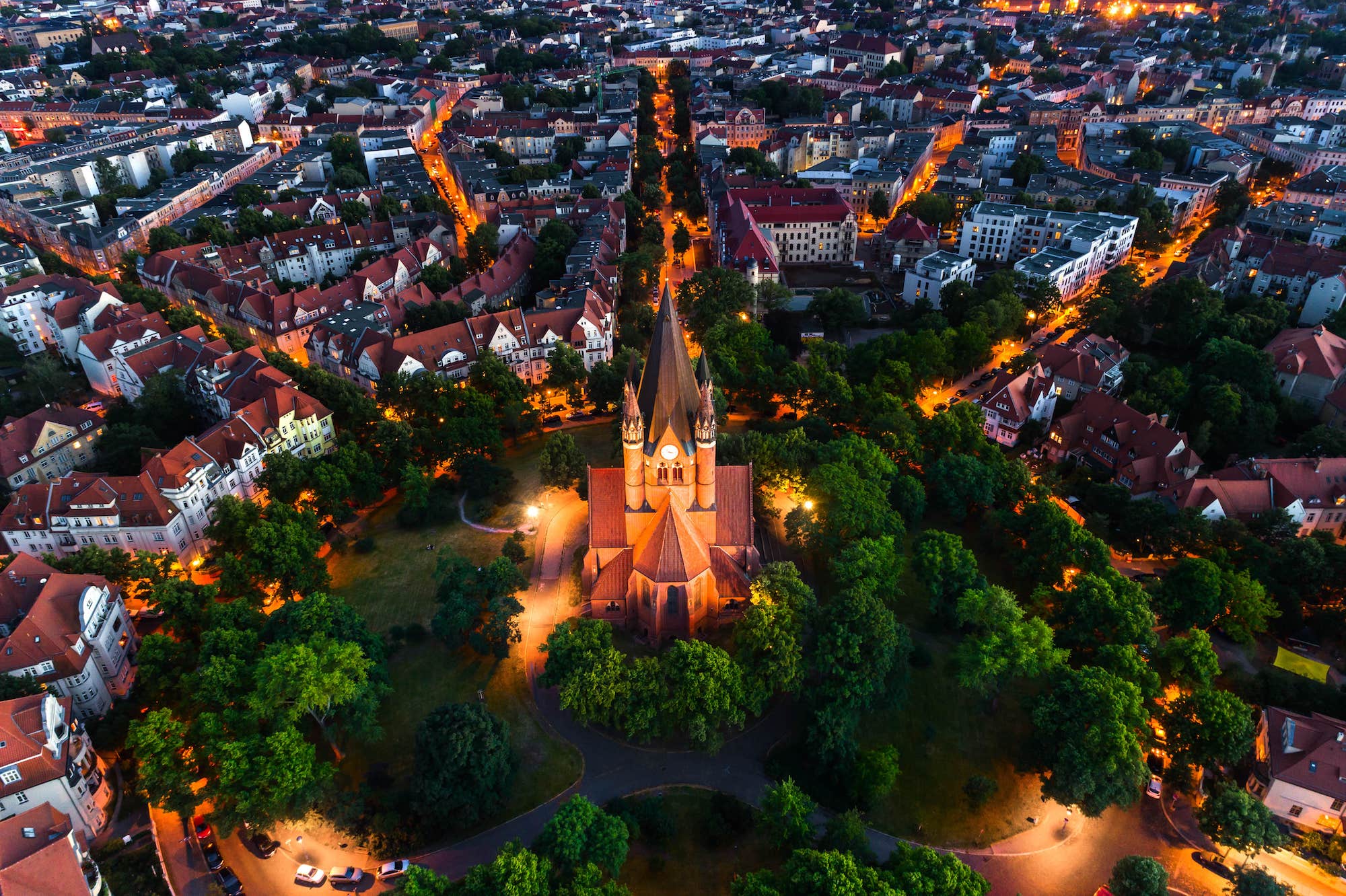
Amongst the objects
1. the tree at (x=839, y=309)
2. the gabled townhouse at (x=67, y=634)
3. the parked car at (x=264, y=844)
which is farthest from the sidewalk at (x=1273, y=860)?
the gabled townhouse at (x=67, y=634)

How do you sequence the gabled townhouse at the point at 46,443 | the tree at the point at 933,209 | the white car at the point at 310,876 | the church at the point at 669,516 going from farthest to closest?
1. the tree at the point at 933,209
2. the gabled townhouse at the point at 46,443
3. the church at the point at 669,516
4. the white car at the point at 310,876

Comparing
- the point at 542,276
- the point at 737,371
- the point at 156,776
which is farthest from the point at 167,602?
the point at 542,276

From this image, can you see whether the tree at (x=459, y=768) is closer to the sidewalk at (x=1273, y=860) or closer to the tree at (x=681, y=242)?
the sidewalk at (x=1273, y=860)

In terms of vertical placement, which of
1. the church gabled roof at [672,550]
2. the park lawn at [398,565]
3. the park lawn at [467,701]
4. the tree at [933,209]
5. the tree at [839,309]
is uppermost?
the tree at [933,209]

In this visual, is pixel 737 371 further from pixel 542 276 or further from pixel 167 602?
pixel 167 602

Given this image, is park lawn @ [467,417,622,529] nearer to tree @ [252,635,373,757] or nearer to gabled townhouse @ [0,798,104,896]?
tree @ [252,635,373,757]

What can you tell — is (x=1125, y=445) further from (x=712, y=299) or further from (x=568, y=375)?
(x=568, y=375)
